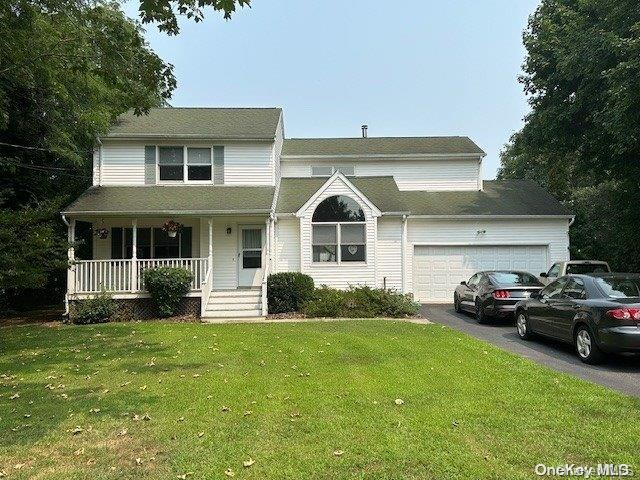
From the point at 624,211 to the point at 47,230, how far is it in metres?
21.7

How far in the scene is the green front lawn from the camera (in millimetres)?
3949

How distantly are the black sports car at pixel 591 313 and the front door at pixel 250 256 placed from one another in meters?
9.78

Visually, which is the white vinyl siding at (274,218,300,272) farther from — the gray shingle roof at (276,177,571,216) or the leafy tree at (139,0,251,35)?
the leafy tree at (139,0,251,35)

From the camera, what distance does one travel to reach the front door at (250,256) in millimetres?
16578

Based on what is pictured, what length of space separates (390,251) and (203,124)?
30.4 ft

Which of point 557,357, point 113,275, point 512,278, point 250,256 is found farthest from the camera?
A: point 250,256

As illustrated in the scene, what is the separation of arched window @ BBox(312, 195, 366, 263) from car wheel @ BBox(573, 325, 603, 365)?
9.06m

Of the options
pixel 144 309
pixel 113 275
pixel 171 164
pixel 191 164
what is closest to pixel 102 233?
pixel 113 275

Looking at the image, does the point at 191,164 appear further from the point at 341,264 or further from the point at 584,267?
the point at 584,267

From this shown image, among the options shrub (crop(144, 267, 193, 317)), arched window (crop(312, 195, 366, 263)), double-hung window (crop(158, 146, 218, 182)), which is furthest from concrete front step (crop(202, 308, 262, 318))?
double-hung window (crop(158, 146, 218, 182))

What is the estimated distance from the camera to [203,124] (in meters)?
18.0

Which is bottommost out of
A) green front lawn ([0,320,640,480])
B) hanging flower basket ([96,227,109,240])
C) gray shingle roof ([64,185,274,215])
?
green front lawn ([0,320,640,480])

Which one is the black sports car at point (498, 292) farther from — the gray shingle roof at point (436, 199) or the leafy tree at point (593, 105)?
the leafy tree at point (593, 105)

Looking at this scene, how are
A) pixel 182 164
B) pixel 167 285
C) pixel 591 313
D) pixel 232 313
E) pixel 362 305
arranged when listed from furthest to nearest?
pixel 182 164 → pixel 362 305 → pixel 232 313 → pixel 167 285 → pixel 591 313
